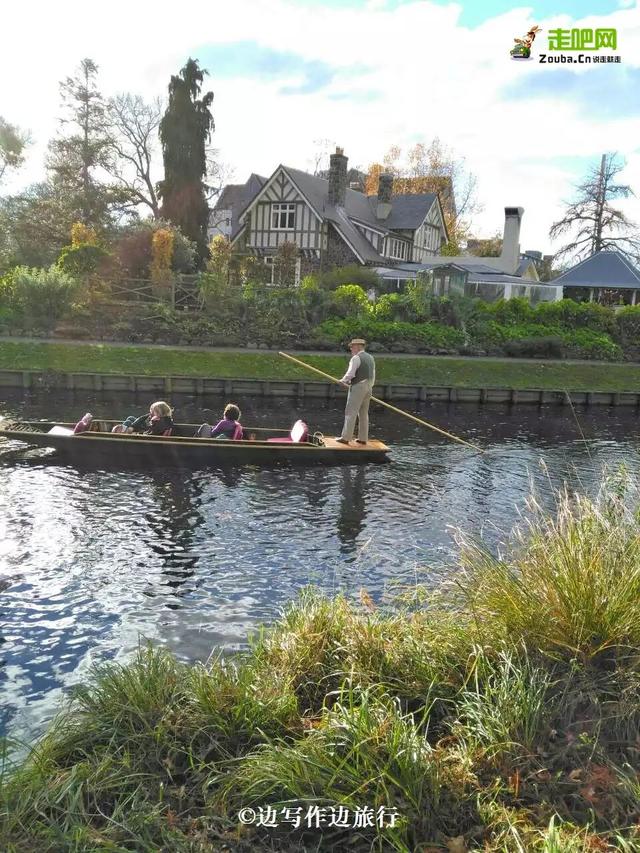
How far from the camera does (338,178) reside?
4547cm

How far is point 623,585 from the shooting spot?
4883mm

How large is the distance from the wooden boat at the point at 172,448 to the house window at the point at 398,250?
128ft

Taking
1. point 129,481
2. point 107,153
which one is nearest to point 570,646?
point 129,481

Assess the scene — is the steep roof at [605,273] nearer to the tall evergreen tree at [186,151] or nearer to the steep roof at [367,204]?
the steep roof at [367,204]

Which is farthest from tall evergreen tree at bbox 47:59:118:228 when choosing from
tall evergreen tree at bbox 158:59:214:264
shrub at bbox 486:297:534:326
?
shrub at bbox 486:297:534:326

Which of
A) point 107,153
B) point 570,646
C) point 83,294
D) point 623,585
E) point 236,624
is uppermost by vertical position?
point 107,153

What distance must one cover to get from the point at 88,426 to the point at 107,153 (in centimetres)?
3938

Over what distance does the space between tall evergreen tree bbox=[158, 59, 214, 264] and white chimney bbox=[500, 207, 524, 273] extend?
23938 millimetres

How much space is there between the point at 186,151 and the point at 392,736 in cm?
4678

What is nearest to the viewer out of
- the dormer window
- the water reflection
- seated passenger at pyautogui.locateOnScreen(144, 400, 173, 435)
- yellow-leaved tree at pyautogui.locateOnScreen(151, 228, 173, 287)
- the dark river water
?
the dark river water

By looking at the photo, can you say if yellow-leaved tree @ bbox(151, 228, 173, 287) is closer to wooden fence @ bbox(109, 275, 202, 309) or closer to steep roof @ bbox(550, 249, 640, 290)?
wooden fence @ bbox(109, 275, 202, 309)

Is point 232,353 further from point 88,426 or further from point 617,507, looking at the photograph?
point 617,507

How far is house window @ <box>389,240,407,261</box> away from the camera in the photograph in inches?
2004

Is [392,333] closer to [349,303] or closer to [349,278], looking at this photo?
[349,303]
